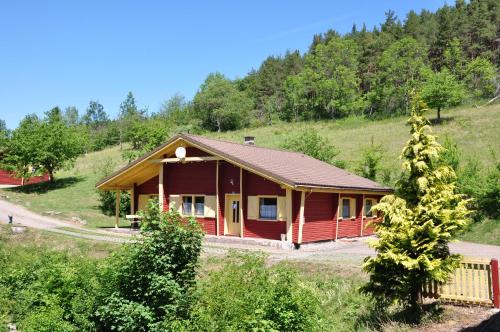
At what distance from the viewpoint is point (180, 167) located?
23688 millimetres

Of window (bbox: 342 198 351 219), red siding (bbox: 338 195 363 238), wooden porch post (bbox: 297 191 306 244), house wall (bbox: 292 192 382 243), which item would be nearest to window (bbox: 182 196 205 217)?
house wall (bbox: 292 192 382 243)

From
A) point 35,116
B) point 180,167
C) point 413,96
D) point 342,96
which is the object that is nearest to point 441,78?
point 342,96

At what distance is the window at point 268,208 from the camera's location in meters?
20.7

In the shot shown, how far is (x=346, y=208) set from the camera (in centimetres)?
2417

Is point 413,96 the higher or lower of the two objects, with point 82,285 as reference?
higher

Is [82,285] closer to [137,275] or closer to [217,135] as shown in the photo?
[137,275]

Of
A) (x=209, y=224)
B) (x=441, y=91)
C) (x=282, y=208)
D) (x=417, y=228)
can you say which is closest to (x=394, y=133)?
(x=441, y=91)

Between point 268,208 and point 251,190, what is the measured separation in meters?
1.11

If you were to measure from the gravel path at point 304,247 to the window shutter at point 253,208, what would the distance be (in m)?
1.30

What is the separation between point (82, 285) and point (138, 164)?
35.0 ft

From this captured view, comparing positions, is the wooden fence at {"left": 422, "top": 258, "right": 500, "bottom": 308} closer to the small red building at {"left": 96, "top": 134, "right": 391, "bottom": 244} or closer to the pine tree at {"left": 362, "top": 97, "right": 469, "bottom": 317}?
the pine tree at {"left": 362, "top": 97, "right": 469, "bottom": 317}

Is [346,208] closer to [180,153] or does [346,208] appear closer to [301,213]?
[301,213]

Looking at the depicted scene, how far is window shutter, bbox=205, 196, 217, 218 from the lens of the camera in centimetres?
2250

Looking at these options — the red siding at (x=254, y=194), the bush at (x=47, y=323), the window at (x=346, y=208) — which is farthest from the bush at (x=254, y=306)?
the window at (x=346, y=208)
